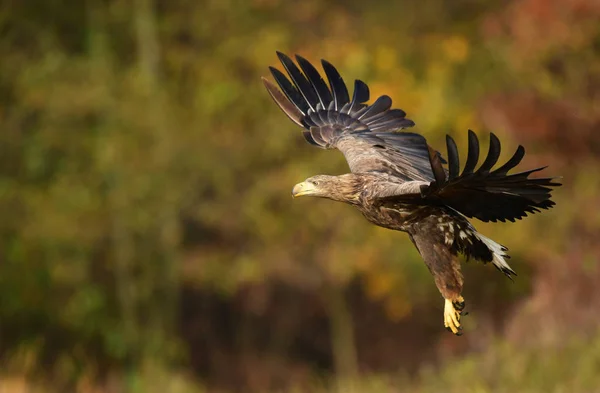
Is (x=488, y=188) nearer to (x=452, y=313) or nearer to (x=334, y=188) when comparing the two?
(x=452, y=313)

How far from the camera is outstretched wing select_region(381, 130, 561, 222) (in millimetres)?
5992

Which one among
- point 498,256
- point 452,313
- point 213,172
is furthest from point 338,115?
point 213,172

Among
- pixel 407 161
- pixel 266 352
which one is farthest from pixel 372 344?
pixel 407 161

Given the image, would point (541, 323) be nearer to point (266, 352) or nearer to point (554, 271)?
point (554, 271)

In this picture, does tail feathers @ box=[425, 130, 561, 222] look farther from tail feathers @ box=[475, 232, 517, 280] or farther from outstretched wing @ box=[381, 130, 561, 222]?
tail feathers @ box=[475, 232, 517, 280]

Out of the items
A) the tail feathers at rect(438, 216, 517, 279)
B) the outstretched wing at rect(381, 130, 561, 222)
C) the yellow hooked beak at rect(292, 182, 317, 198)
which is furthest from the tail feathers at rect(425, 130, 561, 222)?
the yellow hooked beak at rect(292, 182, 317, 198)

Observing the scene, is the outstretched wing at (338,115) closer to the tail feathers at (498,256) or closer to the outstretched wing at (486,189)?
the tail feathers at (498,256)

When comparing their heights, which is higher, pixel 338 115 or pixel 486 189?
pixel 338 115

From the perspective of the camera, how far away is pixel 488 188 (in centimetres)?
621

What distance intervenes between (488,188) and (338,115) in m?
2.56

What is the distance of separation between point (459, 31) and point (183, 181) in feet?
13.2

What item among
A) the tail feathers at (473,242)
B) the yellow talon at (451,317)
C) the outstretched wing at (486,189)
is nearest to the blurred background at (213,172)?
the yellow talon at (451,317)

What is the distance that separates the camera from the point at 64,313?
16.8 metres

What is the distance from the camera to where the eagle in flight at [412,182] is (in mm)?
6145
